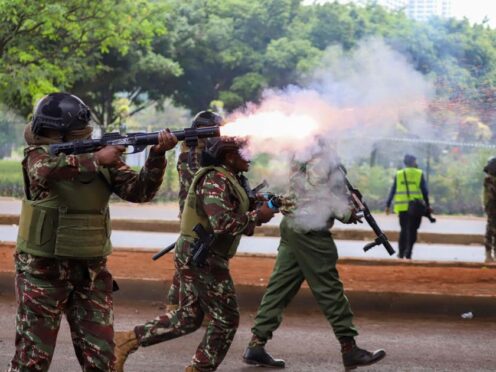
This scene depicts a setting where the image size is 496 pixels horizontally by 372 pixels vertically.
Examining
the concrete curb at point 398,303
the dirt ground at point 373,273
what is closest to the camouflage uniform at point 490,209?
the dirt ground at point 373,273

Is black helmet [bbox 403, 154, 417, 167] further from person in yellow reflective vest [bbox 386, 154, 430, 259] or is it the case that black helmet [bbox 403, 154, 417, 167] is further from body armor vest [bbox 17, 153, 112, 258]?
body armor vest [bbox 17, 153, 112, 258]

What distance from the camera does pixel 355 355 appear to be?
20.9 ft

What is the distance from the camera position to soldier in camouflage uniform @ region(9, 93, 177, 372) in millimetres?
4566

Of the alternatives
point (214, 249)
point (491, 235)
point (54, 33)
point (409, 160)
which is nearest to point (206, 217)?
point (214, 249)

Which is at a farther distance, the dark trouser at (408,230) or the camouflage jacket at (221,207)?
the dark trouser at (408,230)

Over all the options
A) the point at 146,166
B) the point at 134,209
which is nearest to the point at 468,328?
the point at 146,166

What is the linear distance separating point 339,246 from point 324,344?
8.85 metres

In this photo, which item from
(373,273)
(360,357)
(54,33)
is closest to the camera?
(360,357)

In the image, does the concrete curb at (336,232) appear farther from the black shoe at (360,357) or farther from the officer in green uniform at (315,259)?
the black shoe at (360,357)

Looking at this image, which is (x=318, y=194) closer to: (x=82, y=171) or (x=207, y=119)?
(x=207, y=119)

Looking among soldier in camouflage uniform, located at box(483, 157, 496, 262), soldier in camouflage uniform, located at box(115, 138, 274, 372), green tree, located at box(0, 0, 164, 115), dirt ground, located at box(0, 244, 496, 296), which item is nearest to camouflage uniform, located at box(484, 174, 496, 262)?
soldier in camouflage uniform, located at box(483, 157, 496, 262)

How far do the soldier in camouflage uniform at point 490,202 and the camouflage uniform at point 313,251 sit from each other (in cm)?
745

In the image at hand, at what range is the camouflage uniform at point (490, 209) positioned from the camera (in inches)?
536

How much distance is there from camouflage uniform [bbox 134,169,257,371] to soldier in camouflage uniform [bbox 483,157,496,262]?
8.68 meters
